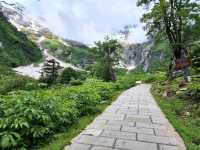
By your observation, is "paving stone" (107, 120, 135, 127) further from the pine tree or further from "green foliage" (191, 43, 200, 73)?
the pine tree

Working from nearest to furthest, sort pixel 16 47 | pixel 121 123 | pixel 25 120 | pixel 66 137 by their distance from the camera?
pixel 25 120 < pixel 66 137 < pixel 121 123 < pixel 16 47

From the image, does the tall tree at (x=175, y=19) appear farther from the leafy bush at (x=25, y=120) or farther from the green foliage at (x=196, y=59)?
the leafy bush at (x=25, y=120)

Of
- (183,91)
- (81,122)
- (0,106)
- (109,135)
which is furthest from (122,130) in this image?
(183,91)

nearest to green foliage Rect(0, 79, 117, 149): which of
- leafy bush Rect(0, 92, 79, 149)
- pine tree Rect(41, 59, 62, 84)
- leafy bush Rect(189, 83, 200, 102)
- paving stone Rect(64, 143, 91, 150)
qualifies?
leafy bush Rect(0, 92, 79, 149)

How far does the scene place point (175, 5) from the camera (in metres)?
17.2

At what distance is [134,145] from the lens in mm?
4633

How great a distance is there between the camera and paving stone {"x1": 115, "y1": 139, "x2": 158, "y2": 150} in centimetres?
450

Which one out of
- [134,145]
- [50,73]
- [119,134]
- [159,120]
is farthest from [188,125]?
[50,73]

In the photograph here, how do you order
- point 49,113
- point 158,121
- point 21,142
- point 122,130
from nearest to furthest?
point 21,142
point 49,113
point 122,130
point 158,121

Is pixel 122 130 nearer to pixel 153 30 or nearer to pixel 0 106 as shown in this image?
pixel 0 106

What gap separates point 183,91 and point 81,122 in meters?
8.20

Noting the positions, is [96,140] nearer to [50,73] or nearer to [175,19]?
[175,19]

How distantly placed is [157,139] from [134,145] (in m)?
0.81

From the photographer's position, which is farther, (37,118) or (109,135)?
(109,135)
